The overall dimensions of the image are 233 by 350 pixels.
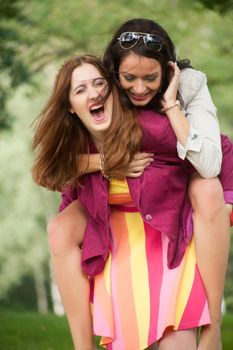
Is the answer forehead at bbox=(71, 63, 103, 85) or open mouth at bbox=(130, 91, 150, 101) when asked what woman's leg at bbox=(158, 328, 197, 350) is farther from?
forehead at bbox=(71, 63, 103, 85)

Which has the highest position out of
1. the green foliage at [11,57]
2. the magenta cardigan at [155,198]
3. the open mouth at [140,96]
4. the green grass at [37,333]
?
the green foliage at [11,57]

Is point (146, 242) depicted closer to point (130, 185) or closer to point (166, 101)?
point (130, 185)

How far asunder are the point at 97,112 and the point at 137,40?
1.06 ft

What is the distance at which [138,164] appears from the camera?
3576 mm

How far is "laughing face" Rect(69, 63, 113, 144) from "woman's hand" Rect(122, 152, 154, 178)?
17 cm

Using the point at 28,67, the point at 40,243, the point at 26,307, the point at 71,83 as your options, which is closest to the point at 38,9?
the point at 28,67

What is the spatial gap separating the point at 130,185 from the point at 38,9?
8774 millimetres

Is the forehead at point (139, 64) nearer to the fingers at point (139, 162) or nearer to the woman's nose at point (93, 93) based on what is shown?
the woman's nose at point (93, 93)

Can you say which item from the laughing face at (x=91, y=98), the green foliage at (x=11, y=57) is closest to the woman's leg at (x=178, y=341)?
the laughing face at (x=91, y=98)

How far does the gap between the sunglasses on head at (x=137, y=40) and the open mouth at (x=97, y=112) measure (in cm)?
26

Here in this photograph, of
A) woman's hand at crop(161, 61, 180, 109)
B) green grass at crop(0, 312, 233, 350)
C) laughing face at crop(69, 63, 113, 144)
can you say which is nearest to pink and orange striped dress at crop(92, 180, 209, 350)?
laughing face at crop(69, 63, 113, 144)

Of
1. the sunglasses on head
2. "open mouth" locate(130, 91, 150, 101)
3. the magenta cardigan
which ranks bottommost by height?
the magenta cardigan

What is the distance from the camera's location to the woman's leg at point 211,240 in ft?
11.5

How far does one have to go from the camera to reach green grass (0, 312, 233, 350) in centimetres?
679
